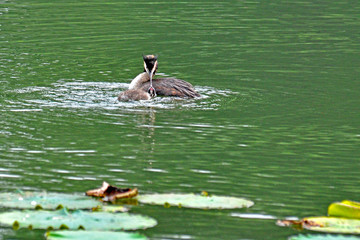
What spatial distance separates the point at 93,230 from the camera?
22.6 feet

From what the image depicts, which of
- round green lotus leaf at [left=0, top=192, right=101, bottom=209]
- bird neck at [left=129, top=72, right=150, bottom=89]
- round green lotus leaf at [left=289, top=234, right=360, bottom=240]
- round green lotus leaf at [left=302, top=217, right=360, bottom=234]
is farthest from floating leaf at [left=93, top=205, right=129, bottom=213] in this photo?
bird neck at [left=129, top=72, right=150, bottom=89]

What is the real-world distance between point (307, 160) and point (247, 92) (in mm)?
5038

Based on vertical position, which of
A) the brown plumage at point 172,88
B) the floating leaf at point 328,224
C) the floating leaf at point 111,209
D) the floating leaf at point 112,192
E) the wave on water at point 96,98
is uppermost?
the brown plumage at point 172,88

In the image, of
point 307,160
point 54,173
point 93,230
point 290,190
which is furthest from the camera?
point 307,160

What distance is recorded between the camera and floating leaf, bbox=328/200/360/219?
24.5ft

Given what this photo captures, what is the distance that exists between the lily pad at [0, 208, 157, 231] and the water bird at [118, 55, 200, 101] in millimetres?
7174

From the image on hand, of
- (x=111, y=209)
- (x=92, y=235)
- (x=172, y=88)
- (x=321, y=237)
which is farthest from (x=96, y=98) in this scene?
(x=321, y=237)

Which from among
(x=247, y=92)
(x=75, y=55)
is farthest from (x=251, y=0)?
(x=247, y=92)

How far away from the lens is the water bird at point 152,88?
14.5m

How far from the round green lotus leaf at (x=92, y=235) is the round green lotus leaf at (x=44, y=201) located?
3.25 ft

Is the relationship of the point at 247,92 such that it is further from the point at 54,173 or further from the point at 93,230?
the point at 93,230

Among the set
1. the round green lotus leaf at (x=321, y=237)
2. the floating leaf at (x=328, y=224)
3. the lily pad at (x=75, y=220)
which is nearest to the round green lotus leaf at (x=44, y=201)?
the lily pad at (x=75, y=220)

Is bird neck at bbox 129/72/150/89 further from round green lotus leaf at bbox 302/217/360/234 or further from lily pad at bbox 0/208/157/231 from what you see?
round green lotus leaf at bbox 302/217/360/234

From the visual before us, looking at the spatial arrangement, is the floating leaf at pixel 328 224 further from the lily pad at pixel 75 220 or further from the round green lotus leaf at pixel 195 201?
the lily pad at pixel 75 220
